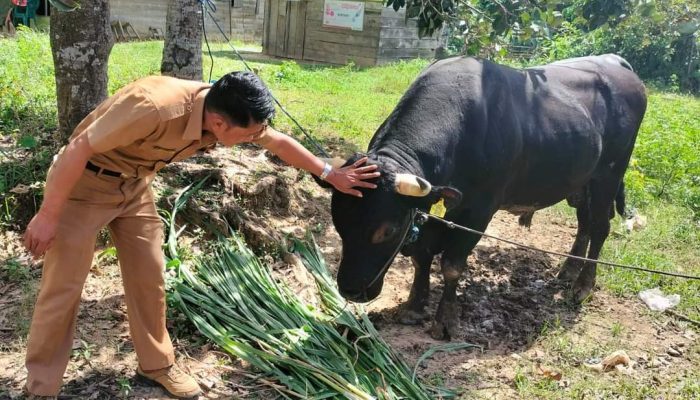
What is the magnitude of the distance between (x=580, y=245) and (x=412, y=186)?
2753 millimetres

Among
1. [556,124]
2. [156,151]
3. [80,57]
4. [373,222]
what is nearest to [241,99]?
[156,151]

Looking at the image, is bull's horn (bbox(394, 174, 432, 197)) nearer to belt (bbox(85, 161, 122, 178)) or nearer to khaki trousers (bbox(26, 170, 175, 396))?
khaki trousers (bbox(26, 170, 175, 396))

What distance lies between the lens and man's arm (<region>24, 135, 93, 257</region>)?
8.66 feet

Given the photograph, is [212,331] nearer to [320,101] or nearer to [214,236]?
[214,236]

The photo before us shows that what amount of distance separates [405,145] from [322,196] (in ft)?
6.94

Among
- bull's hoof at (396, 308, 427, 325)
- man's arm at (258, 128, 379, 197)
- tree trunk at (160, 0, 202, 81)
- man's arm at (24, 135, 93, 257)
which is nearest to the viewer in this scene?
man's arm at (24, 135, 93, 257)

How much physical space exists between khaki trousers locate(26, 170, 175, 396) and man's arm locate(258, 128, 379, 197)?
66 centimetres

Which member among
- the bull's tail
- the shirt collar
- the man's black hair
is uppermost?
the man's black hair

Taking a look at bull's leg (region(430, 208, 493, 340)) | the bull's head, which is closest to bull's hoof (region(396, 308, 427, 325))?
bull's leg (region(430, 208, 493, 340))

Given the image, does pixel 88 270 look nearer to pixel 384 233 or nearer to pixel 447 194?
pixel 384 233

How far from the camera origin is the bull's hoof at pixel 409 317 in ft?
14.6

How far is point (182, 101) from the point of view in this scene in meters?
2.78

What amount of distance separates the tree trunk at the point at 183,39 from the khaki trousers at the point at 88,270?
2864 millimetres

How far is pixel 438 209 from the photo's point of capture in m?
3.82
